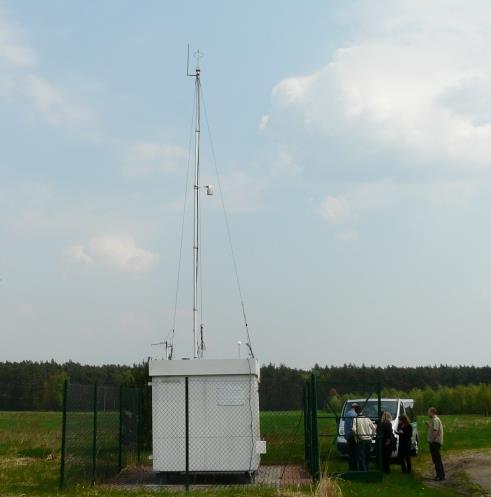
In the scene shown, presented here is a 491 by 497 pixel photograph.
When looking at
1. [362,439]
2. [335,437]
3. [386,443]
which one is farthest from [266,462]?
[362,439]

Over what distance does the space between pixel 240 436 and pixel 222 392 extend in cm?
95

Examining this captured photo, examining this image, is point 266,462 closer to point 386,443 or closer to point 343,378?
Answer: point 386,443

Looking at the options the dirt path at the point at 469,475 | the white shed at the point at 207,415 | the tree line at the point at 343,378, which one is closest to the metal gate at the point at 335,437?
the white shed at the point at 207,415

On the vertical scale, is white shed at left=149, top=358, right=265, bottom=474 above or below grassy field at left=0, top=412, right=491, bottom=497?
above

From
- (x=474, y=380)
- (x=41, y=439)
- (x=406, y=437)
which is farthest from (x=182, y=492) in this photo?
(x=474, y=380)

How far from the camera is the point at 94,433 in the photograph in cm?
1719

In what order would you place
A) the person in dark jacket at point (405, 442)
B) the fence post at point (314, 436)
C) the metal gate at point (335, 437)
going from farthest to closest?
1. the person in dark jacket at point (405, 442)
2. the metal gate at point (335, 437)
3. the fence post at point (314, 436)

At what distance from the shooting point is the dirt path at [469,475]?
17.4m

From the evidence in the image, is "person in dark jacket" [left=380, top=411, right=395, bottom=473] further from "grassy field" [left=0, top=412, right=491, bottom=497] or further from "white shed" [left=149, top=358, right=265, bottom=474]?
"white shed" [left=149, top=358, right=265, bottom=474]

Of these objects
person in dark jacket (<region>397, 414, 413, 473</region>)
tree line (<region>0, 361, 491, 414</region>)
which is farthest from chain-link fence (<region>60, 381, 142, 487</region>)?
tree line (<region>0, 361, 491, 414</region>)

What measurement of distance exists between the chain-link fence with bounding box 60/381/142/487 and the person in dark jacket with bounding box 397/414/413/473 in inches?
251

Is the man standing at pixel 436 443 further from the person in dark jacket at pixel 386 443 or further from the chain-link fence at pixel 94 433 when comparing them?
the chain-link fence at pixel 94 433

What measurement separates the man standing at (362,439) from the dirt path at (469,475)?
1529 millimetres

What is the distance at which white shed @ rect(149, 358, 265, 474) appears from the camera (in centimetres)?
1761
